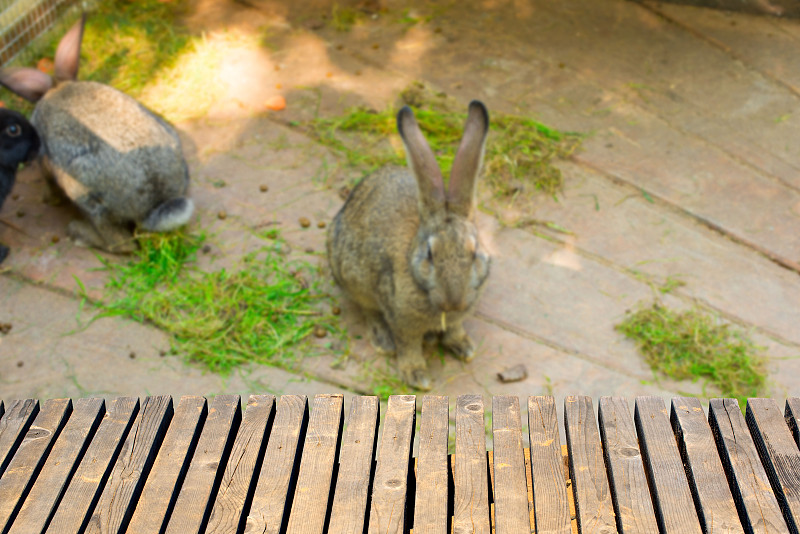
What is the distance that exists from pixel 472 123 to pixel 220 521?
6.71ft

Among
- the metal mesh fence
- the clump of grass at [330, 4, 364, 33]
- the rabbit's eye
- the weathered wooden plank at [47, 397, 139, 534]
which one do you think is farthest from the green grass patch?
the weathered wooden plank at [47, 397, 139, 534]

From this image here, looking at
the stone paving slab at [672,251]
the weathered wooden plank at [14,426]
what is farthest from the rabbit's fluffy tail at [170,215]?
the weathered wooden plank at [14,426]

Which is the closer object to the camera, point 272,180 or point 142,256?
point 142,256

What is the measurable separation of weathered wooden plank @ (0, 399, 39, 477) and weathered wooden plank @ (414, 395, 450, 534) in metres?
1.18

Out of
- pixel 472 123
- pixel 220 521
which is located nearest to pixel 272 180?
pixel 472 123

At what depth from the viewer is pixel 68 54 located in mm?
4754

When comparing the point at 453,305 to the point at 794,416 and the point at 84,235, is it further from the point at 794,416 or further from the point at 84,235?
the point at 84,235

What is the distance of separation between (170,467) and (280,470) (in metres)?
0.31

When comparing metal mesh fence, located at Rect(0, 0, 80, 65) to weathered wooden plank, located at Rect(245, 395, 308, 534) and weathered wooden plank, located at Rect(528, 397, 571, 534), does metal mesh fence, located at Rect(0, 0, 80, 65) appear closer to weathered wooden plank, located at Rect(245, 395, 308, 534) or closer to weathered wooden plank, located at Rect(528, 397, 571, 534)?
weathered wooden plank, located at Rect(245, 395, 308, 534)

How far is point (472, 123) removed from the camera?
3.37 m

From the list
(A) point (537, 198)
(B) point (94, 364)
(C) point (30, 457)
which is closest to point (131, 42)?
(B) point (94, 364)

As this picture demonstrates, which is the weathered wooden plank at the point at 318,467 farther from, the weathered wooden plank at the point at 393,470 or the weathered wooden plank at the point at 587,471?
the weathered wooden plank at the point at 587,471

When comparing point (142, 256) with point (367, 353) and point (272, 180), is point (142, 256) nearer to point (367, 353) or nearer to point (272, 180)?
point (272, 180)

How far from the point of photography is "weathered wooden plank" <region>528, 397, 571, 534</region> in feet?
6.49
